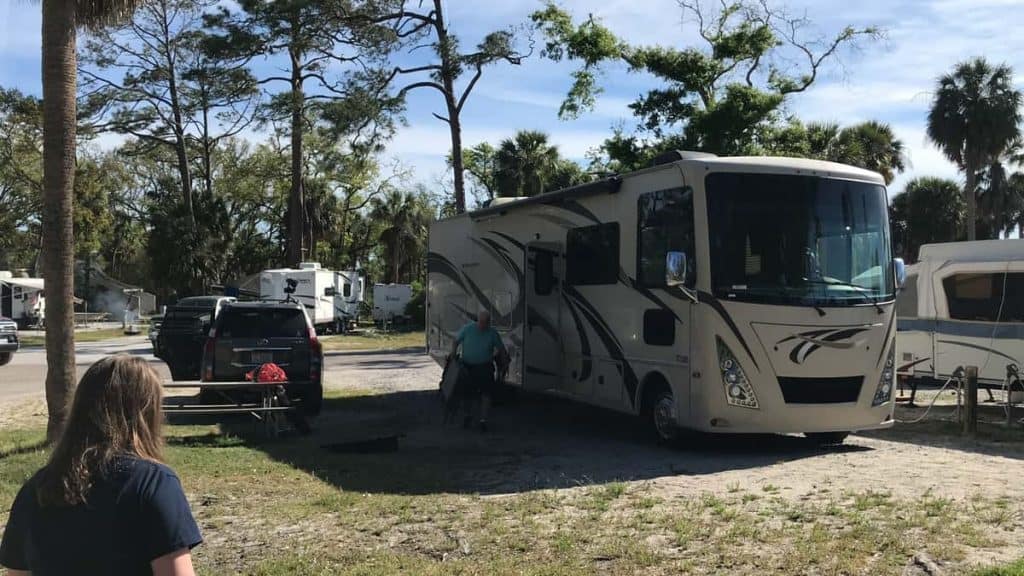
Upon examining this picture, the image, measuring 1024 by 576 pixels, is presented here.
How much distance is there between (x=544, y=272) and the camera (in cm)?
1269

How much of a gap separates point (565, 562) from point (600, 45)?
23.5 meters

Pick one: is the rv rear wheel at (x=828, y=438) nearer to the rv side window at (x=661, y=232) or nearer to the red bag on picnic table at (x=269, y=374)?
the rv side window at (x=661, y=232)

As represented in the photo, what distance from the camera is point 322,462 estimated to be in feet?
31.1

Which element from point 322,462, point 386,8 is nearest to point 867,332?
point 322,462

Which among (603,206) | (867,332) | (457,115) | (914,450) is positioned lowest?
(914,450)

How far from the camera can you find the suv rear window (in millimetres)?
12398

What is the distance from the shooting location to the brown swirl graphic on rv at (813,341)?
9.20 meters

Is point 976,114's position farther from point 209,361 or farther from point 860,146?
point 209,361

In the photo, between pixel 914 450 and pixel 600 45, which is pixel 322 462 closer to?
pixel 914 450

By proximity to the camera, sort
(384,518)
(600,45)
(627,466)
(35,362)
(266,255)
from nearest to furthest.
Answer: (384,518)
(627,466)
(35,362)
(600,45)
(266,255)

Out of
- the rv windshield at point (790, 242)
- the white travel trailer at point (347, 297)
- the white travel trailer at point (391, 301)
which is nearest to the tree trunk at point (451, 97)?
the white travel trailer at point (347, 297)

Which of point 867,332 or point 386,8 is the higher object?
point 386,8

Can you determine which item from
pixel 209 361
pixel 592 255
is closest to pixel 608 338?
pixel 592 255

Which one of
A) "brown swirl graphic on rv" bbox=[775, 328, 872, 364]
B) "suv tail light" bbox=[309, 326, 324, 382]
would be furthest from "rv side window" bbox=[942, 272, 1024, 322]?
"suv tail light" bbox=[309, 326, 324, 382]
